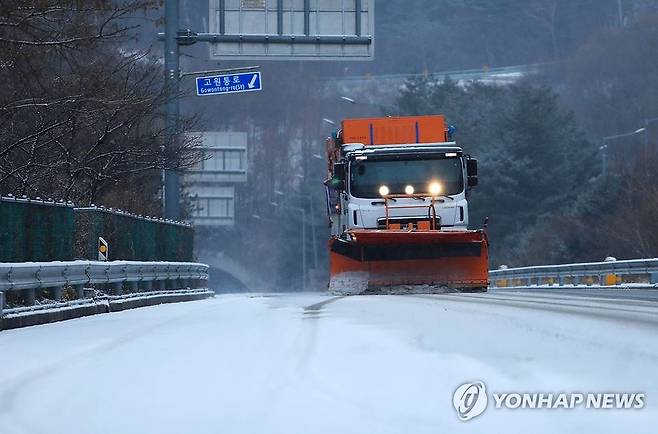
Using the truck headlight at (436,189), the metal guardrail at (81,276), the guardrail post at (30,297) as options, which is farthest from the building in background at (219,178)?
the guardrail post at (30,297)

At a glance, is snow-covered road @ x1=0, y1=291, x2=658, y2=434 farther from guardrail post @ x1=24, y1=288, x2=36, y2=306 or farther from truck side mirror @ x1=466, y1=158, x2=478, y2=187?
truck side mirror @ x1=466, y1=158, x2=478, y2=187

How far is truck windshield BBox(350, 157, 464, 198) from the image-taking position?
91.6 feet

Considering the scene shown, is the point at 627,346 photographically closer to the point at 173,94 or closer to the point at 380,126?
the point at 380,126

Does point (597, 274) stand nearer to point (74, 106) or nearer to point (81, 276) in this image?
point (74, 106)

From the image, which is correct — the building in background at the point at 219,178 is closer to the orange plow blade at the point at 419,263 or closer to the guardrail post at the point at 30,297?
the orange plow blade at the point at 419,263

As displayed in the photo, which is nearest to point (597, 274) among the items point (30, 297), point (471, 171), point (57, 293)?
point (471, 171)

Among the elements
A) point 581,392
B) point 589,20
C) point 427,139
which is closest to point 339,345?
point 581,392

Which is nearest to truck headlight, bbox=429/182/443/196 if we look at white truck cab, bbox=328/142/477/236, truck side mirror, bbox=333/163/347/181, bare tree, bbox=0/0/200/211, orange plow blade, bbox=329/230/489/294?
white truck cab, bbox=328/142/477/236

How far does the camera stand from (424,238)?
25.9 m

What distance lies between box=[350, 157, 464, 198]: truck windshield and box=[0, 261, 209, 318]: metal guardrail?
4264 mm

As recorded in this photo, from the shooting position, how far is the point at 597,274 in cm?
3300

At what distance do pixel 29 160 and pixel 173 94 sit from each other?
223 inches

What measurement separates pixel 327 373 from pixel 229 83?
1018 inches

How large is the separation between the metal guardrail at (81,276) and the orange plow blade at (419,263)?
3.80 meters
